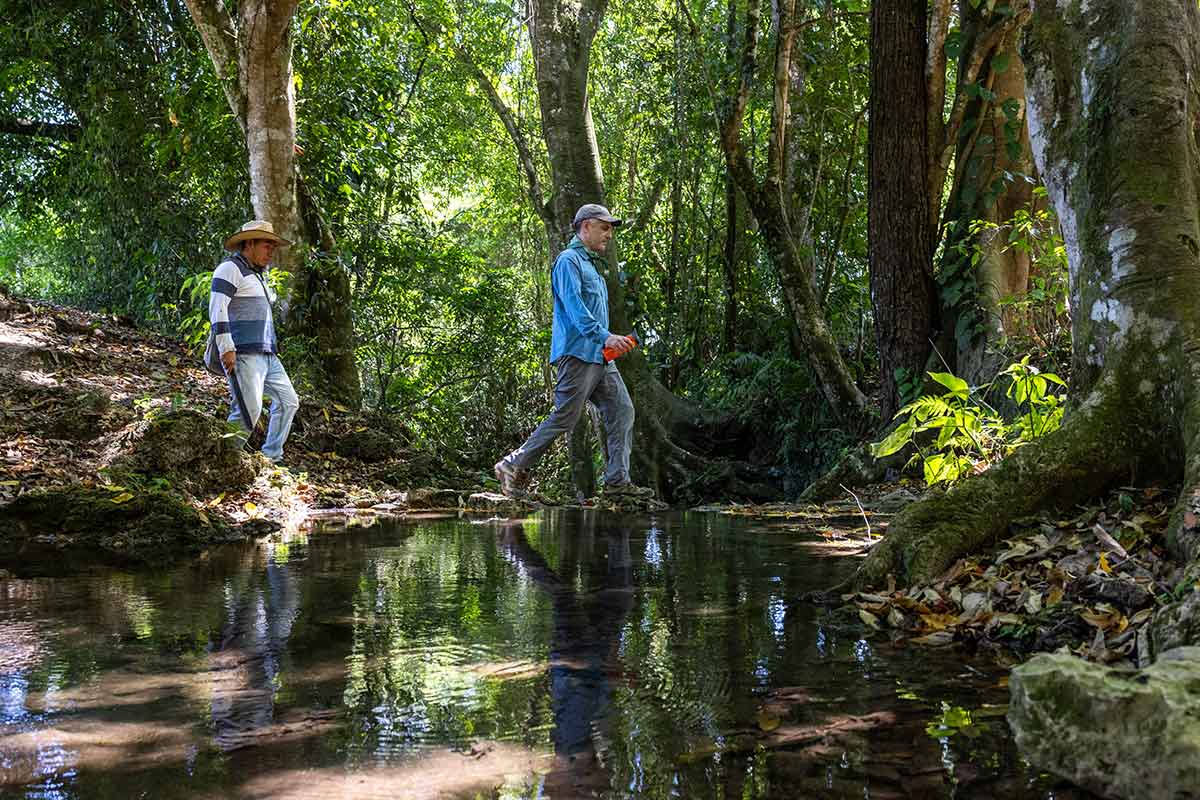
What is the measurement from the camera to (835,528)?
20.8 feet

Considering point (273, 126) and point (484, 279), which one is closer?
point (273, 126)

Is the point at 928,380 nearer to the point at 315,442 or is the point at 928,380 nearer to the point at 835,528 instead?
the point at 835,528

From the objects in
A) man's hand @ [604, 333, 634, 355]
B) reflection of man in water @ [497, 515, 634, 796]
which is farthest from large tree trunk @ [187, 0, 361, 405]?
reflection of man in water @ [497, 515, 634, 796]

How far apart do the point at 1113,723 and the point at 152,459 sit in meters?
6.70

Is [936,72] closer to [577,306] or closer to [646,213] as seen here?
[577,306]

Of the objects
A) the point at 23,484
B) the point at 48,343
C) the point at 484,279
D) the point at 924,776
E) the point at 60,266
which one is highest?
the point at 60,266

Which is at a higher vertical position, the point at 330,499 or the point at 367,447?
the point at 367,447

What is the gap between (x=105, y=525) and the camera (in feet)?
19.0

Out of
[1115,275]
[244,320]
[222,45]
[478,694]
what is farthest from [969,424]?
[222,45]

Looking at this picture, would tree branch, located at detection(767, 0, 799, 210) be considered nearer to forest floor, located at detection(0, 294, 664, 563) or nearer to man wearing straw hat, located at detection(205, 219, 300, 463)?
forest floor, located at detection(0, 294, 664, 563)

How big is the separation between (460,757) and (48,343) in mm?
9294

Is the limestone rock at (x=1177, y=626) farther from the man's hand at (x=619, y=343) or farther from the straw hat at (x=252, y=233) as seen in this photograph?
the straw hat at (x=252, y=233)

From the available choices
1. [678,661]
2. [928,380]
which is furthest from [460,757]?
[928,380]

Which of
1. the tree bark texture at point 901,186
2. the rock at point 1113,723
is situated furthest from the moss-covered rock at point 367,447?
the rock at point 1113,723
